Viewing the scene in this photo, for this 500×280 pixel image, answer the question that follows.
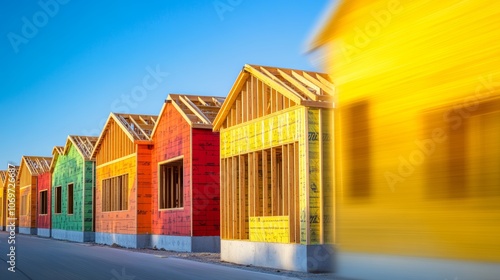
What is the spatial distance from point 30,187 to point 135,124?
28.1 meters

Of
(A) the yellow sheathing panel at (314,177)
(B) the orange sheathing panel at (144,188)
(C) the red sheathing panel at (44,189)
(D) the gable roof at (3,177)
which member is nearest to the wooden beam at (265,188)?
(A) the yellow sheathing panel at (314,177)

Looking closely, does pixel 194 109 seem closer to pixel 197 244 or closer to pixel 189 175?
pixel 189 175

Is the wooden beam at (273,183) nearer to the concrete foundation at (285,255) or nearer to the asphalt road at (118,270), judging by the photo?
the concrete foundation at (285,255)

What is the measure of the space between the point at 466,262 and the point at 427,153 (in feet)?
5.66

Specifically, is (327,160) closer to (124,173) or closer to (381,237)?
(381,237)

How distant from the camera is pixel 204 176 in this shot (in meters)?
24.5

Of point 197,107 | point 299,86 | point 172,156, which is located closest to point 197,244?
point 172,156

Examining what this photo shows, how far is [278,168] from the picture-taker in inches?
828

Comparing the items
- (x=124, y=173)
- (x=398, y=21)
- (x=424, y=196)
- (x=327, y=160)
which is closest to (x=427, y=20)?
(x=398, y=21)

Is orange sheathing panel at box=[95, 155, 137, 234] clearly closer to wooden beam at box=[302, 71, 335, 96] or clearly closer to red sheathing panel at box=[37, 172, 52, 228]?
wooden beam at box=[302, 71, 335, 96]

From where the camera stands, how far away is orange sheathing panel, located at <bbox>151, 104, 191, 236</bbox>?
25.0 meters

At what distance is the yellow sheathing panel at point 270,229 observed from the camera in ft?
55.2

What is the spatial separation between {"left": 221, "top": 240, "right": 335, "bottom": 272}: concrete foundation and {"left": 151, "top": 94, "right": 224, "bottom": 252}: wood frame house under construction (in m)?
4.72

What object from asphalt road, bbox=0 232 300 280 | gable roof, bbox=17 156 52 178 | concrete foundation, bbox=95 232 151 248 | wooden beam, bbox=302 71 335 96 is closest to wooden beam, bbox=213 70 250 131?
wooden beam, bbox=302 71 335 96
